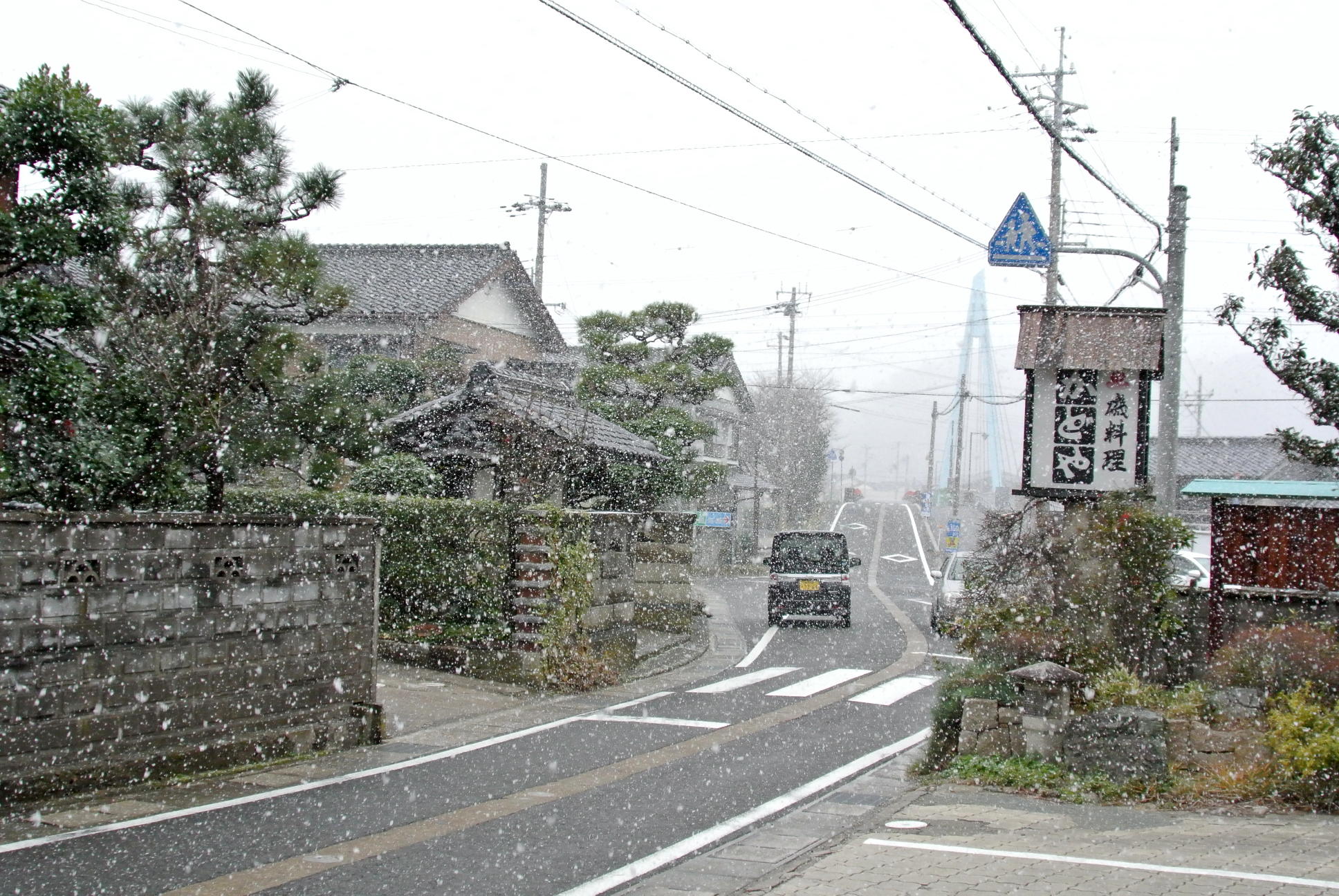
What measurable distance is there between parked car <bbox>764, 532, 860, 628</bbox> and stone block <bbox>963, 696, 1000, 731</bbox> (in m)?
13.5

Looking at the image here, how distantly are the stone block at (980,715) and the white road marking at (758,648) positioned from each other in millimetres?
7607

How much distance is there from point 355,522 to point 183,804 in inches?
126

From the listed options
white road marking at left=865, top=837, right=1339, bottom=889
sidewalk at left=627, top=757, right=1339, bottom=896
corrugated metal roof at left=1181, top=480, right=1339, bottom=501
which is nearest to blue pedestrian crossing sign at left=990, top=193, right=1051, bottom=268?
corrugated metal roof at left=1181, top=480, right=1339, bottom=501

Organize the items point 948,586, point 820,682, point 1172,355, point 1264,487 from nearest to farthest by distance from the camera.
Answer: point 1172,355, point 820,682, point 1264,487, point 948,586

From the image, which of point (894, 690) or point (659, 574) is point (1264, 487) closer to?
point (894, 690)

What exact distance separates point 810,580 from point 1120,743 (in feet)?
47.6

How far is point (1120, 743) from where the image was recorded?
306 inches

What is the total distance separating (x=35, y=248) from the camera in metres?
7.51

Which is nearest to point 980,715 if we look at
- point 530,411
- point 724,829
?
point 724,829

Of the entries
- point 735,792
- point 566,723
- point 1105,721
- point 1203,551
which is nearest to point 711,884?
point 735,792

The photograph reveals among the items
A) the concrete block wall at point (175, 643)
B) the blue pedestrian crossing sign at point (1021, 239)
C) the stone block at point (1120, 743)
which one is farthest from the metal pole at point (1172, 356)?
the concrete block wall at point (175, 643)

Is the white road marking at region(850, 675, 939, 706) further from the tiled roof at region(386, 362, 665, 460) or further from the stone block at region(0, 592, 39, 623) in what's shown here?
the stone block at region(0, 592, 39, 623)

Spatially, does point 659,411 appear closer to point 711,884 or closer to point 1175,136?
point 1175,136

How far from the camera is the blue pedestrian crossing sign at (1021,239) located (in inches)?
647
